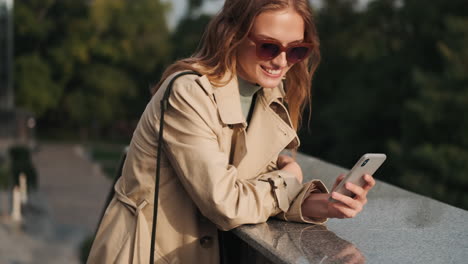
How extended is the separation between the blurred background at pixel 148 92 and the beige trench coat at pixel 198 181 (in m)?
5.41

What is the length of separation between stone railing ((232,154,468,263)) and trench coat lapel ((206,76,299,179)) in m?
0.20

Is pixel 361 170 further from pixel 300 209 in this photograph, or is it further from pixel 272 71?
pixel 272 71

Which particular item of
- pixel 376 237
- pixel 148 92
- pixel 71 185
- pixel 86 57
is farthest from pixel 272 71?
pixel 86 57

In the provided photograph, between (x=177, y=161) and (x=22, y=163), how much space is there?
2377 centimetres

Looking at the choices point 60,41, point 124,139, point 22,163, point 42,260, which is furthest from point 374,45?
point 124,139

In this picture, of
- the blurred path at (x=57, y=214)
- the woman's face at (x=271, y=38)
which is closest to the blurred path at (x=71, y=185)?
the blurred path at (x=57, y=214)

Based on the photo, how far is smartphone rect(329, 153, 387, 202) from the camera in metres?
2.12

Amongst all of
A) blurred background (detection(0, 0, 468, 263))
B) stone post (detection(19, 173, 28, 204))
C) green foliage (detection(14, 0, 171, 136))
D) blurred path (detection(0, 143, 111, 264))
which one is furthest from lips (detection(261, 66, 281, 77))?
green foliage (detection(14, 0, 171, 136))

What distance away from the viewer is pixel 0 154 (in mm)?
30359

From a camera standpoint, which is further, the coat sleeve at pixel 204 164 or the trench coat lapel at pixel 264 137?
the trench coat lapel at pixel 264 137

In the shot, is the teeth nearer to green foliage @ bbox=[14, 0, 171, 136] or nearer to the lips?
the lips

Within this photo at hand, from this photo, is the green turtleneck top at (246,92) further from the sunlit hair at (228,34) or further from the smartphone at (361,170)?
the smartphone at (361,170)

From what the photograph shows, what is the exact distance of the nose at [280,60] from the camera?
7.62ft

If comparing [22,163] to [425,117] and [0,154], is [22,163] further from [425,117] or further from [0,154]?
[425,117]
